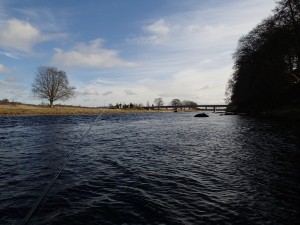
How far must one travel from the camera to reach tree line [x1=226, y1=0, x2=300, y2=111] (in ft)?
153

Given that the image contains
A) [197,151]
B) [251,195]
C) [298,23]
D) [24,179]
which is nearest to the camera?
[251,195]

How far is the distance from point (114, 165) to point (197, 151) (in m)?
6.59

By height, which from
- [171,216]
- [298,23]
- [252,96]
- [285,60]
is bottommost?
[171,216]

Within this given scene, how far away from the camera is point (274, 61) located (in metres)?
53.1

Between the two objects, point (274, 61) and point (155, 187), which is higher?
point (274, 61)

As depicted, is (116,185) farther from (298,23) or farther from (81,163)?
(298,23)

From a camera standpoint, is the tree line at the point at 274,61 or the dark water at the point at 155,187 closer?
the dark water at the point at 155,187

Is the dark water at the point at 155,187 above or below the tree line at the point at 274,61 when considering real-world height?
below

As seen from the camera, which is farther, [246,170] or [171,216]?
[246,170]

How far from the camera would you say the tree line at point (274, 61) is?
4669 cm

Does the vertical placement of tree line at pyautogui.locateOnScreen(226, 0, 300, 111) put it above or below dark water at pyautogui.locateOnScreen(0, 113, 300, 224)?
above

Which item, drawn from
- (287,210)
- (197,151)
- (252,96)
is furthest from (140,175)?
(252,96)

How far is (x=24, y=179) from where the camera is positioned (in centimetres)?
1141

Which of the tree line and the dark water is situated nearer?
the dark water
